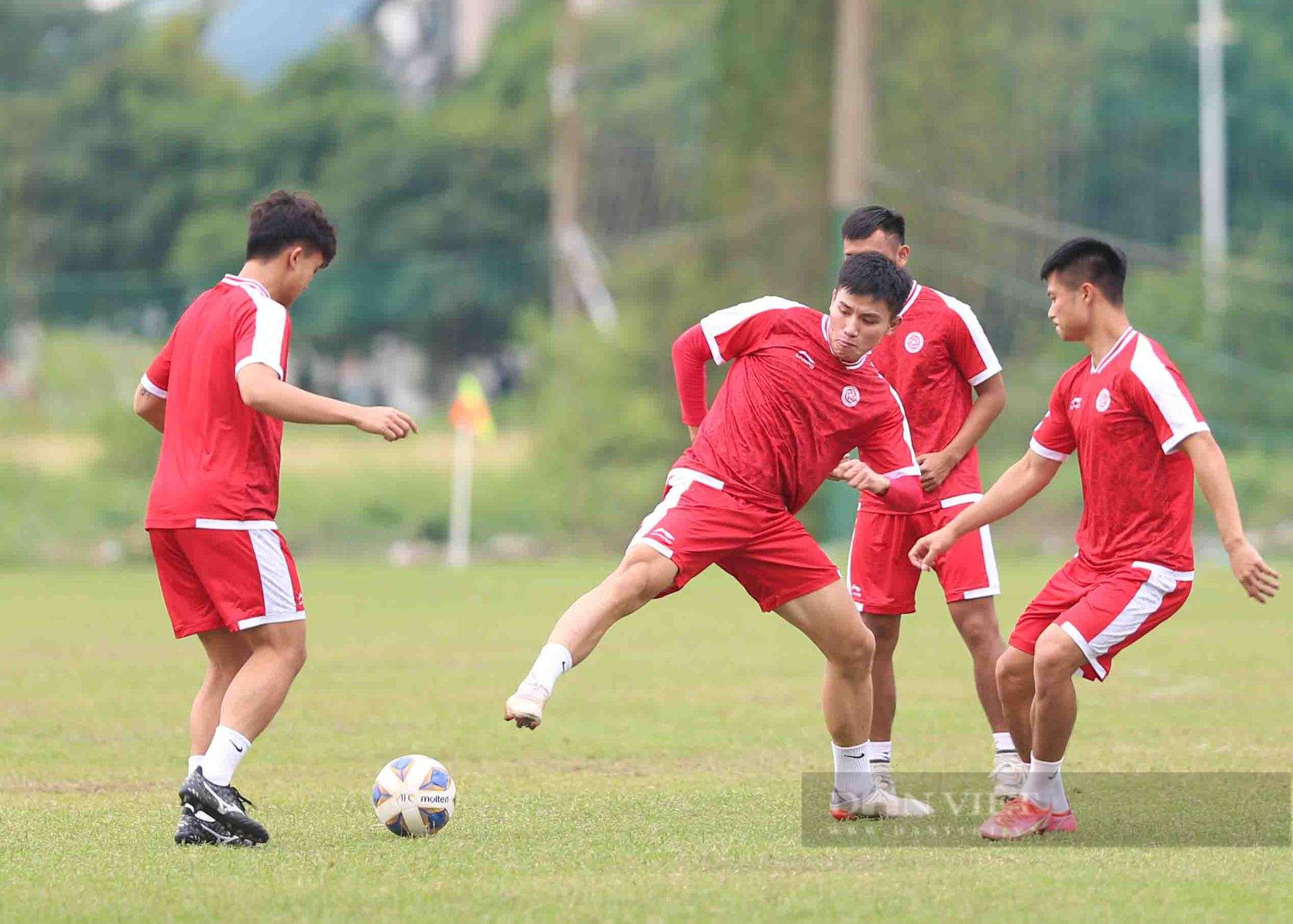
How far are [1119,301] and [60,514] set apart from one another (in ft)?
66.9

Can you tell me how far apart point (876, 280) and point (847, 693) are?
1.56 metres

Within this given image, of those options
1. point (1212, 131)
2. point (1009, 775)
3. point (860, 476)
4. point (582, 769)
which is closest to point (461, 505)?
point (582, 769)

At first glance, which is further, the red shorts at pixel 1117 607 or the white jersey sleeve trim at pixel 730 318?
the white jersey sleeve trim at pixel 730 318

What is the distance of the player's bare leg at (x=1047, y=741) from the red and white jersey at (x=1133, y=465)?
0.37 metres

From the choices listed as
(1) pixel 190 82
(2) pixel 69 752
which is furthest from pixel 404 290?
(1) pixel 190 82

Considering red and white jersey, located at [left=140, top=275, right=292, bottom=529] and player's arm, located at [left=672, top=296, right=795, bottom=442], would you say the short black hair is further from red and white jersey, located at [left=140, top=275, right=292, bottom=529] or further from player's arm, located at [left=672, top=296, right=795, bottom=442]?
red and white jersey, located at [left=140, top=275, right=292, bottom=529]

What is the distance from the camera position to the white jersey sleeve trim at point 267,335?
19.4ft

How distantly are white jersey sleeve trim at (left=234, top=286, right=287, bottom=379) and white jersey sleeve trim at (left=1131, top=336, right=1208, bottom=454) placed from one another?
294 cm

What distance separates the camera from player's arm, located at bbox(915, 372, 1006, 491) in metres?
7.25

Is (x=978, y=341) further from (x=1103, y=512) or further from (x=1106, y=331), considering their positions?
(x=1103, y=512)

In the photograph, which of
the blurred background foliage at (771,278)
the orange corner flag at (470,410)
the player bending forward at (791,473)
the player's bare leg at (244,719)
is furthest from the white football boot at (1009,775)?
the blurred background foliage at (771,278)

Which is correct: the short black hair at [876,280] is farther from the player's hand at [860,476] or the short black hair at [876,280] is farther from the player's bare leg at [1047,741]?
the player's bare leg at [1047,741]

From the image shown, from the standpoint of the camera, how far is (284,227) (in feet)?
20.6

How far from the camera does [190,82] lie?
53094mm
